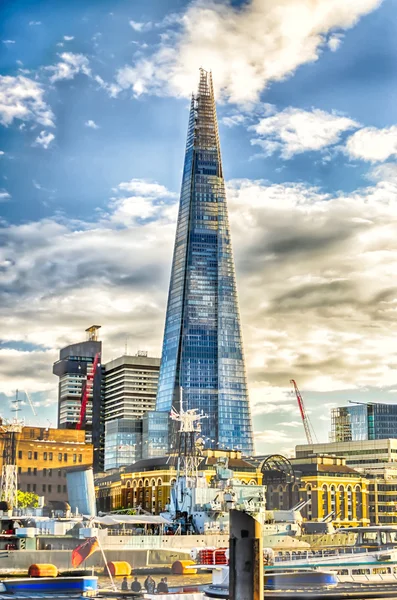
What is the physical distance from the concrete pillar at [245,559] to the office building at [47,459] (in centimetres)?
14102

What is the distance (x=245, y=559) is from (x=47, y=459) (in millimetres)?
147793

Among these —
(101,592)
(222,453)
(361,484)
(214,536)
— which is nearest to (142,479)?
(222,453)

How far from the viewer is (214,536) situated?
87125 mm

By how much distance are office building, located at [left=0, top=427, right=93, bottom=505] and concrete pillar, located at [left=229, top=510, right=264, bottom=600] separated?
141 metres

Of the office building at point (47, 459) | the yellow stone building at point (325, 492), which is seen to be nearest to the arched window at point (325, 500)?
the yellow stone building at point (325, 492)

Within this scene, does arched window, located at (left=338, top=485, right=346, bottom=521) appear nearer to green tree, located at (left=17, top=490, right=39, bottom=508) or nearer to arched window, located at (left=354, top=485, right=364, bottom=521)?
arched window, located at (left=354, top=485, right=364, bottom=521)

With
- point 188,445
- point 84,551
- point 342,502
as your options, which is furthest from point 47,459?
point 84,551

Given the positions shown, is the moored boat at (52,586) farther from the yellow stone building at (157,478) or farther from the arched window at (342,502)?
the arched window at (342,502)

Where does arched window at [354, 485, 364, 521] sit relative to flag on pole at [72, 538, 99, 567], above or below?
below

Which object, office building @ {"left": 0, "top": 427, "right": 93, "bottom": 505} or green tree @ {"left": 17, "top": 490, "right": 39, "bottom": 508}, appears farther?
office building @ {"left": 0, "top": 427, "right": 93, "bottom": 505}

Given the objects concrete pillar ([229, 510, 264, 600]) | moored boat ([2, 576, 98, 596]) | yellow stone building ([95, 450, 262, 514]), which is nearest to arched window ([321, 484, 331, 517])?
yellow stone building ([95, 450, 262, 514])

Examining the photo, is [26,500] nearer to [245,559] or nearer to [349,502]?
[349,502]

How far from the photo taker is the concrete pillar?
960 inches

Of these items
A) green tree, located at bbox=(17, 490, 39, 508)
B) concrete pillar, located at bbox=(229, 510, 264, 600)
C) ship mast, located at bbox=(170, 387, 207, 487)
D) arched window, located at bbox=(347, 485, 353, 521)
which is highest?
ship mast, located at bbox=(170, 387, 207, 487)
